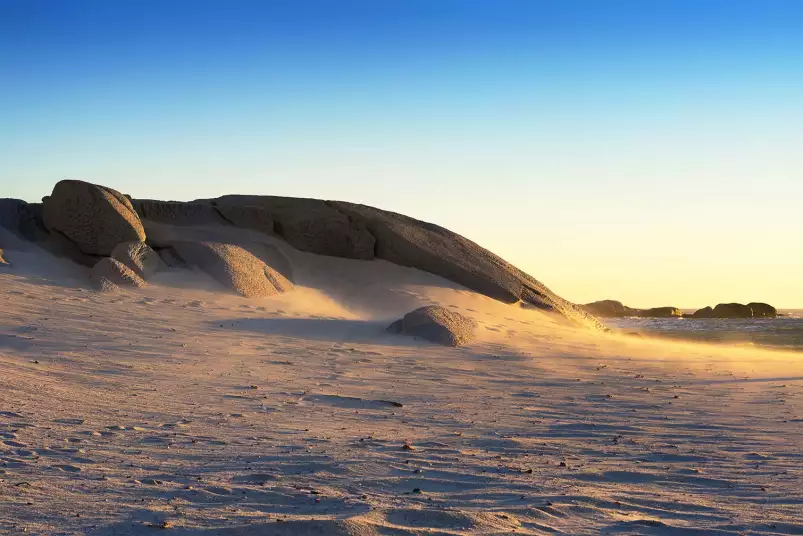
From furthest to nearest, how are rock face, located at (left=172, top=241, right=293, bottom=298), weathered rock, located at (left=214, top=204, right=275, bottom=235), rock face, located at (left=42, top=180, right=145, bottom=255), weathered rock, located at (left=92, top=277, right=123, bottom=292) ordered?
weathered rock, located at (left=214, top=204, right=275, bottom=235) < rock face, located at (left=42, top=180, right=145, bottom=255) < rock face, located at (left=172, top=241, right=293, bottom=298) < weathered rock, located at (left=92, top=277, right=123, bottom=292)

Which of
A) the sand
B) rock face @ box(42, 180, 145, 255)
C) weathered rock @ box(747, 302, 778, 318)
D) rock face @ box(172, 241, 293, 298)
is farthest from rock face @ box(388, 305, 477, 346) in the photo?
weathered rock @ box(747, 302, 778, 318)

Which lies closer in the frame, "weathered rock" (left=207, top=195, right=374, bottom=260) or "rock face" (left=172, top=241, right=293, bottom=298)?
"rock face" (left=172, top=241, right=293, bottom=298)

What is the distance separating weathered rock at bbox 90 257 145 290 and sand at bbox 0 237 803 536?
34cm

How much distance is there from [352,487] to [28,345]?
20.2 feet

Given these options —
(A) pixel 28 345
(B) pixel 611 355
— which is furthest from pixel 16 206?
(B) pixel 611 355

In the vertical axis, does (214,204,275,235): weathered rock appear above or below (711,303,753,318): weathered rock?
above

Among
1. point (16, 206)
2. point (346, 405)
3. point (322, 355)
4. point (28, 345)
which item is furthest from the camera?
point (16, 206)

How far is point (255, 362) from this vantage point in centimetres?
1004

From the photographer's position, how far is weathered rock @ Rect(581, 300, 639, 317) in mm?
45438

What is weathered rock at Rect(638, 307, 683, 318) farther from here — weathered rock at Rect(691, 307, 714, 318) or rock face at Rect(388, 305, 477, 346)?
rock face at Rect(388, 305, 477, 346)

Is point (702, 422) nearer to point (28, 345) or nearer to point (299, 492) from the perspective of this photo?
point (299, 492)

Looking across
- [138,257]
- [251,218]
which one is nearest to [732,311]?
[251,218]

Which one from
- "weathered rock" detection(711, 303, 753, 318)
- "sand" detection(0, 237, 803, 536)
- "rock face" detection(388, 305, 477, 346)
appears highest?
"weathered rock" detection(711, 303, 753, 318)

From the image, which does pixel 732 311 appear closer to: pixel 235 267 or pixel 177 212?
pixel 177 212
